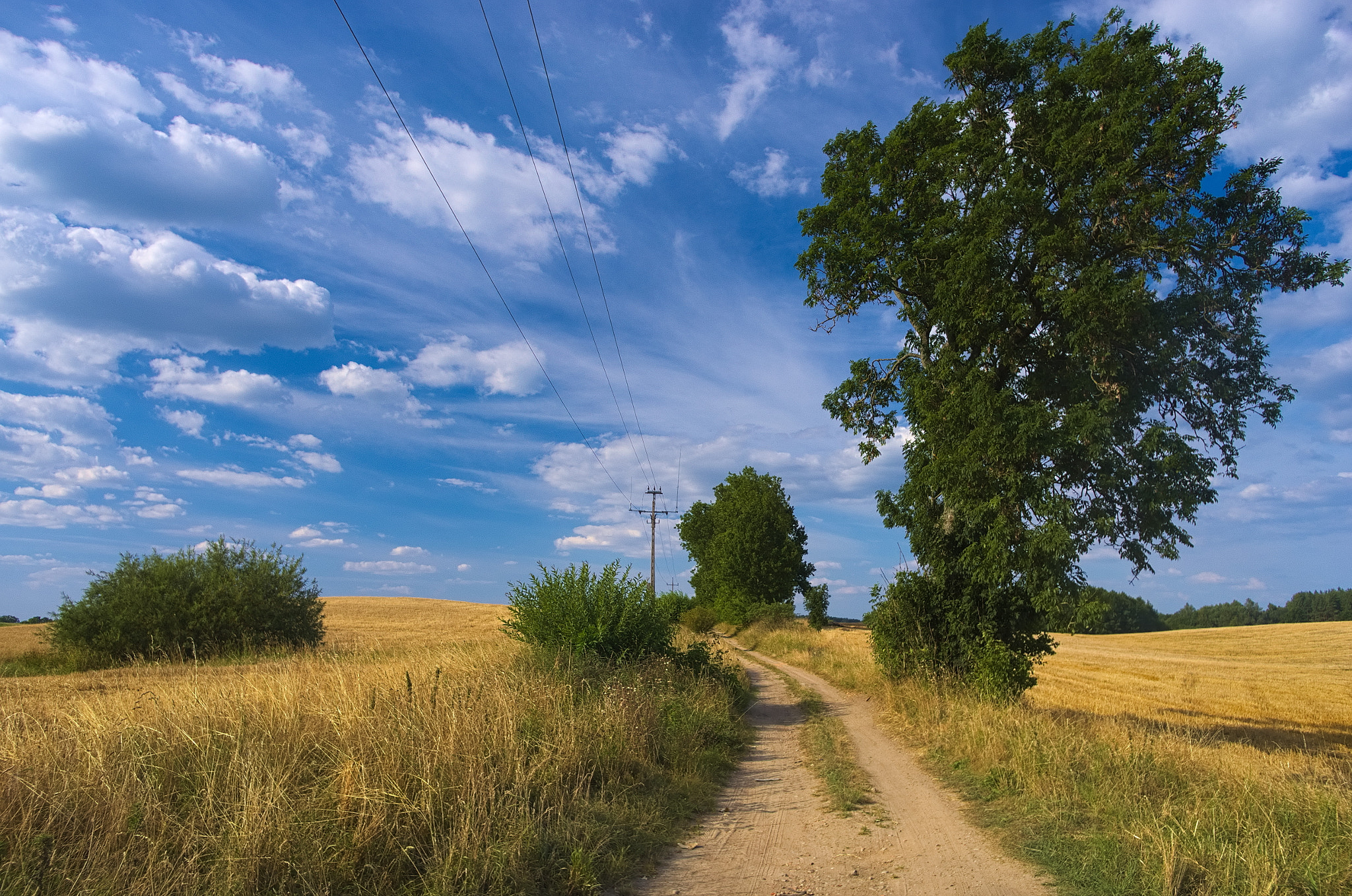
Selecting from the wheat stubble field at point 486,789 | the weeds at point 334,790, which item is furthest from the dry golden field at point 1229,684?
the weeds at point 334,790

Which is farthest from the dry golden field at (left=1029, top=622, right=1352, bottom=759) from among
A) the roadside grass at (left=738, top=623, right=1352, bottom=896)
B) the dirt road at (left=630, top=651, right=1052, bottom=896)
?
the dirt road at (left=630, top=651, right=1052, bottom=896)

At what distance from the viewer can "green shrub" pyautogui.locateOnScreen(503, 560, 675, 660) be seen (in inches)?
477

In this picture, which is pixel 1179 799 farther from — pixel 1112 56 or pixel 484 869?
pixel 1112 56

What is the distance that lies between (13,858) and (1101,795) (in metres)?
8.28

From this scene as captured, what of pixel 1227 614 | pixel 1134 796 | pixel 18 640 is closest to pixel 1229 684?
pixel 1134 796

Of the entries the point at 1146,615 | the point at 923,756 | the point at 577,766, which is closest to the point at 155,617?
the point at 577,766

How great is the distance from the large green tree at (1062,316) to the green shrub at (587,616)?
256 inches

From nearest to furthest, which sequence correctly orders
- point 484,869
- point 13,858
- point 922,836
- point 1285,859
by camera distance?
point 13,858 → point 484,869 → point 1285,859 → point 922,836

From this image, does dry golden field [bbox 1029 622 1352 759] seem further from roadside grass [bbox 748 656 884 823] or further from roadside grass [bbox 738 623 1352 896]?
roadside grass [bbox 748 656 884 823]

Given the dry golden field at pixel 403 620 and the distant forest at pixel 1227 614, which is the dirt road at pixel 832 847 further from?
the distant forest at pixel 1227 614

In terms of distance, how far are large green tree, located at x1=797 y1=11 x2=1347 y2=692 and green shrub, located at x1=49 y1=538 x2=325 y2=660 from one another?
23.8 metres

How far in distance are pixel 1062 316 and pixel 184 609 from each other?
99.8ft

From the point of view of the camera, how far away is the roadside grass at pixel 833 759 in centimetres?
722

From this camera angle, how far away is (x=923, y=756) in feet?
31.3
